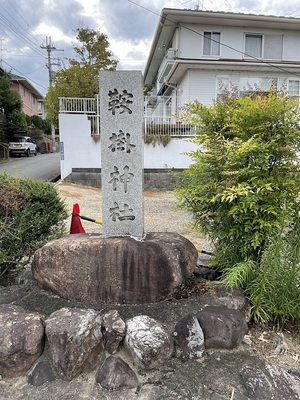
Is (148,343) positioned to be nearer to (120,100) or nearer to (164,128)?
(120,100)

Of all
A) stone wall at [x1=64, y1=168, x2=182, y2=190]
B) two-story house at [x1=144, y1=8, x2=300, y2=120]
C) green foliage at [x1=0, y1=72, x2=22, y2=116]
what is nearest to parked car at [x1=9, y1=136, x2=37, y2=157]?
green foliage at [x1=0, y1=72, x2=22, y2=116]

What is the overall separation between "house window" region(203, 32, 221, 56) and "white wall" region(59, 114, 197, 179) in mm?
7139

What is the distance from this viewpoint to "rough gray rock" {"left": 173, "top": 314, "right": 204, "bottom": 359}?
2.42m

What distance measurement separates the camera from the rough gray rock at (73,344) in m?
2.24

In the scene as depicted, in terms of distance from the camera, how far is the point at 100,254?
9.41ft

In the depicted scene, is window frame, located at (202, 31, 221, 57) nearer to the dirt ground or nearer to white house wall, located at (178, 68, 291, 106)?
white house wall, located at (178, 68, 291, 106)

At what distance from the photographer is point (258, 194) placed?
2.98m

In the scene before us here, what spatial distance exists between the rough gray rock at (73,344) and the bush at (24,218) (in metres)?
1.26

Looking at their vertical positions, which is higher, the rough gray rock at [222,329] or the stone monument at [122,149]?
the stone monument at [122,149]

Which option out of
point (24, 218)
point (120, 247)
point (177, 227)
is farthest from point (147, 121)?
point (120, 247)

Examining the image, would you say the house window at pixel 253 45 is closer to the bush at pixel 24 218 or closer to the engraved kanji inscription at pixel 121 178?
the engraved kanji inscription at pixel 121 178

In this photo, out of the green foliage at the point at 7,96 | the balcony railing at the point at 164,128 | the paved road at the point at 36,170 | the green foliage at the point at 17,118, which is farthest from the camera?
the green foliage at the point at 17,118

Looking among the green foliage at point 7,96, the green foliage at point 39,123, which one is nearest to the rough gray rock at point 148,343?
the green foliage at point 7,96

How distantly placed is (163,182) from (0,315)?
9.83 m
